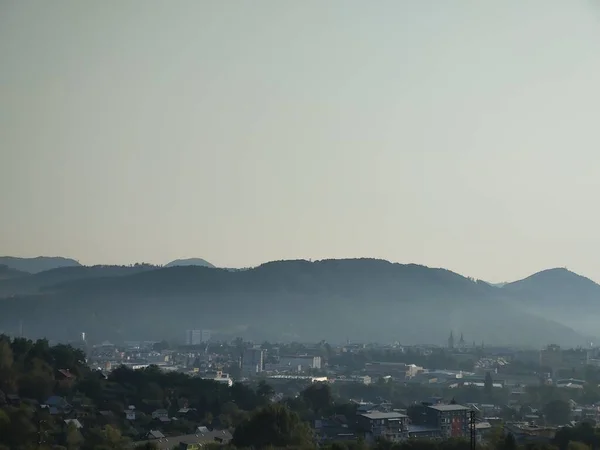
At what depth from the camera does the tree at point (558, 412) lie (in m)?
25.4

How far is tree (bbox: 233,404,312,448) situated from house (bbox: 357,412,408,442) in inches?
140

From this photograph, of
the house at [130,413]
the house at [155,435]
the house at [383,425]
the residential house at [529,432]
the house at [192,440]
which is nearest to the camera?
the house at [192,440]

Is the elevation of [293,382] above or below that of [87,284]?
below

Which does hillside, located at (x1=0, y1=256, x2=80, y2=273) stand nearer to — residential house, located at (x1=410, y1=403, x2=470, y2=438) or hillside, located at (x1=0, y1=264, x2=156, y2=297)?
hillside, located at (x1=0, y1=264, x2=156, y2=297)

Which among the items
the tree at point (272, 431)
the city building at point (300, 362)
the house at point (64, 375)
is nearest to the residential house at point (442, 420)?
the tree at point (272, 431)

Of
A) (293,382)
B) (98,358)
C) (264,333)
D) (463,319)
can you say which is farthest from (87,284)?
(293,382)

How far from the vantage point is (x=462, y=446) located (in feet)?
50.3

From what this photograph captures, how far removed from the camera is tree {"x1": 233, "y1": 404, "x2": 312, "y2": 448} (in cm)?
1641

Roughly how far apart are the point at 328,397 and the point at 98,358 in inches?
1027

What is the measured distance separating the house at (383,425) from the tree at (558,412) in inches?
191

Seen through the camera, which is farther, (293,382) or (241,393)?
(293,382)

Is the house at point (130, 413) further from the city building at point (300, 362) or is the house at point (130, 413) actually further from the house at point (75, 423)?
the city building at point (300, 362)

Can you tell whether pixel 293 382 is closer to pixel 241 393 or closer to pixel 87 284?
pixel 241 393

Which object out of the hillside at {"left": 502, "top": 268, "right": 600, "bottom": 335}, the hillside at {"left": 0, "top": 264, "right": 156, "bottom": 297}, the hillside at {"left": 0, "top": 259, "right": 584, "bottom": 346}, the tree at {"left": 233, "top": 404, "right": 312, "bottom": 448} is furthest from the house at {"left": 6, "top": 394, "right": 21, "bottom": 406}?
the hillside at {"left": 502, "top": 268, "right": 600, "bottom": 335}
